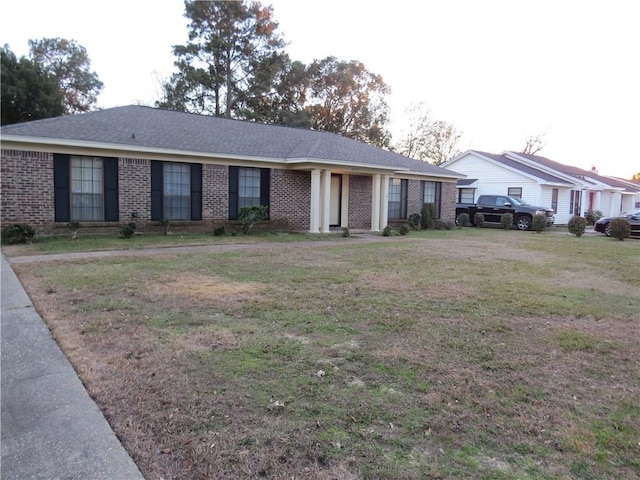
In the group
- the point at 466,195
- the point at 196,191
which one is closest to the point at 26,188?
the point at 196,191

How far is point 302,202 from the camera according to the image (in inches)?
653

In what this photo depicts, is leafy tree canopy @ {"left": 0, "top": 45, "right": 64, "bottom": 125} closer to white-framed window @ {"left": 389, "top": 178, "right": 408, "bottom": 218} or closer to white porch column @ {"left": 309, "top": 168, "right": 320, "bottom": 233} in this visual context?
white porch column @ {"left": 309, "top": 168, "right": 320, "bottom": 233}

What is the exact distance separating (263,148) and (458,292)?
1114 centimetres

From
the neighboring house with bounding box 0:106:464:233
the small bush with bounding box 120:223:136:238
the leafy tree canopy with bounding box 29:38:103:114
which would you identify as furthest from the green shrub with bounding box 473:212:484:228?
the leafy tree canopy with bounding box 29:38:103:114

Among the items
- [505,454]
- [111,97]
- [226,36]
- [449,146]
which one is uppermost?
[226,36]

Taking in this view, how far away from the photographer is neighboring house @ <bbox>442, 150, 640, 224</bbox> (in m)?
25.5

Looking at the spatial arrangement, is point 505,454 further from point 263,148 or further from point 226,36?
point 226,36

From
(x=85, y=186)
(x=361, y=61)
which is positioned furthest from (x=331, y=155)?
(x=361, y=61)

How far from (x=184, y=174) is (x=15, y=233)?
4894mm

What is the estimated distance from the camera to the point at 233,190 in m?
15.1

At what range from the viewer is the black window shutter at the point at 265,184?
15742 mm

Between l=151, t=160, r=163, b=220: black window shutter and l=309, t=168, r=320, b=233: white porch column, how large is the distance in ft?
16.8

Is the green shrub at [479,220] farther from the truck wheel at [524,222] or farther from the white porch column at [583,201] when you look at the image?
the white porch column at [583,201]

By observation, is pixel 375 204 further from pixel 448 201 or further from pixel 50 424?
pixel 50 424
